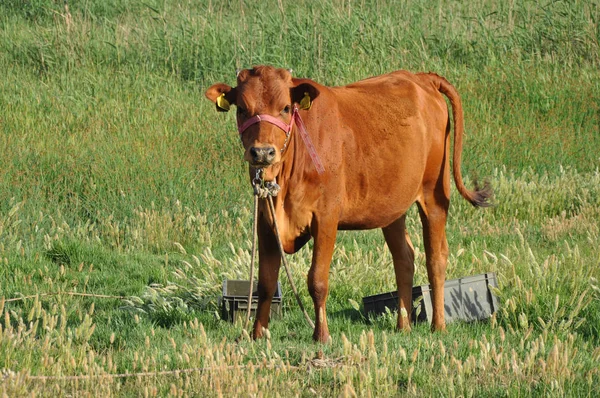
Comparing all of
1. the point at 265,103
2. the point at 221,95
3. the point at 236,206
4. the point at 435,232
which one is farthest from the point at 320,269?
the point at 236,206

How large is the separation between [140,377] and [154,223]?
167 inches

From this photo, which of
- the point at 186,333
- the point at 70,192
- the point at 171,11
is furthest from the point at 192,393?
the point at 171,11

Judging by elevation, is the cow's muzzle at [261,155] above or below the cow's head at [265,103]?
below

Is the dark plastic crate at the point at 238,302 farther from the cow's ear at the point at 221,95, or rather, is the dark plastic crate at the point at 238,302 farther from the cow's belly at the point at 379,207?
the cow's ear at the point at 221,95

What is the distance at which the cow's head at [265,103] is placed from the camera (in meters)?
6.25

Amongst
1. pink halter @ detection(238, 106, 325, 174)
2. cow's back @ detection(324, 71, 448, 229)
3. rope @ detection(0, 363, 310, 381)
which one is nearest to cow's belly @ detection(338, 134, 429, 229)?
cow's back @ detection(324, 71, 448, 229)

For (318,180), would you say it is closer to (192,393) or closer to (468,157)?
(192,393)

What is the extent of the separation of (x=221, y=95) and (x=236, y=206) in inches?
158

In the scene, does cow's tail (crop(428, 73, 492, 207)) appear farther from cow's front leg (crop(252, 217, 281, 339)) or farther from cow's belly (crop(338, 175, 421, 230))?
cow's front leg (crop(252, 217, 281, 339))

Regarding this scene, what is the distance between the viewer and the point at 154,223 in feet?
32.8

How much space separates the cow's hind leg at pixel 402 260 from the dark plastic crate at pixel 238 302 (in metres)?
0.91

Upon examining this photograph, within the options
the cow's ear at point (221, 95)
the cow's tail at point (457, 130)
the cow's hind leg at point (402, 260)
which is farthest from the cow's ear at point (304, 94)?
the cow's tail at point (457, 130)

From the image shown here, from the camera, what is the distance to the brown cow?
654 cm

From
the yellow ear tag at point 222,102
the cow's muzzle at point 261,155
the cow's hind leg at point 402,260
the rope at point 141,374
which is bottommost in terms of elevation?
the rope at point 141,374
